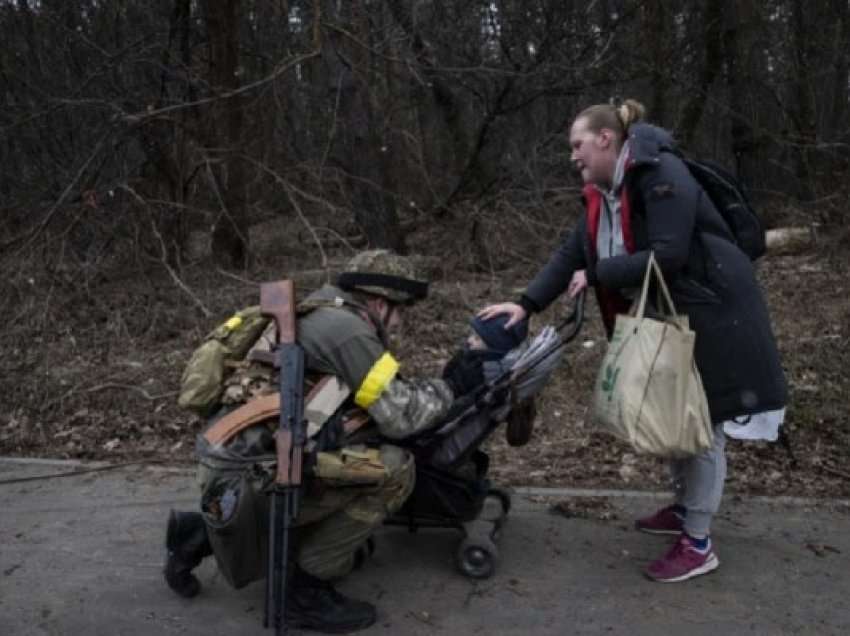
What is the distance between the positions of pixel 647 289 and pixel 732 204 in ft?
1.61

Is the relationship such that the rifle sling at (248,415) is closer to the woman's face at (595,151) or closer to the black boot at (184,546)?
the black boot at (184,546)

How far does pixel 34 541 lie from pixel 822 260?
792 cm

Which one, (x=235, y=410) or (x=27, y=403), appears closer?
(x=235, y=410)

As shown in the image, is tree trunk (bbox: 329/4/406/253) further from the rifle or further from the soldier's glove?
the rifle

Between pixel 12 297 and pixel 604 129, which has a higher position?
pixel 604 129

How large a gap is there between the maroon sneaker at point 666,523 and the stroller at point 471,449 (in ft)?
2.58

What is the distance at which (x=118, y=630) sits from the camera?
132 inches

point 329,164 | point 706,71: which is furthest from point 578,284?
point 706,71

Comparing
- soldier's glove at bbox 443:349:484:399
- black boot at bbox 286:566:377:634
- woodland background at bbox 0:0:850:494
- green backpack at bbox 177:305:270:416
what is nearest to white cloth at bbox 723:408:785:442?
soldier's glove at bbox 443:349:484:399

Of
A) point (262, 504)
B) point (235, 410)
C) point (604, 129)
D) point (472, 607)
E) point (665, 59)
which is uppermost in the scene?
point (665, 59)

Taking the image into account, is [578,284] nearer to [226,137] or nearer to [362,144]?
[362,144]

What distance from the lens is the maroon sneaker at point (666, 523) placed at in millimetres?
4031

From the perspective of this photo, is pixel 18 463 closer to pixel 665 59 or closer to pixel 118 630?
pixel 118 630

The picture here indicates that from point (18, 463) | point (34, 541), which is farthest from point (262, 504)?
point (18, 463)
